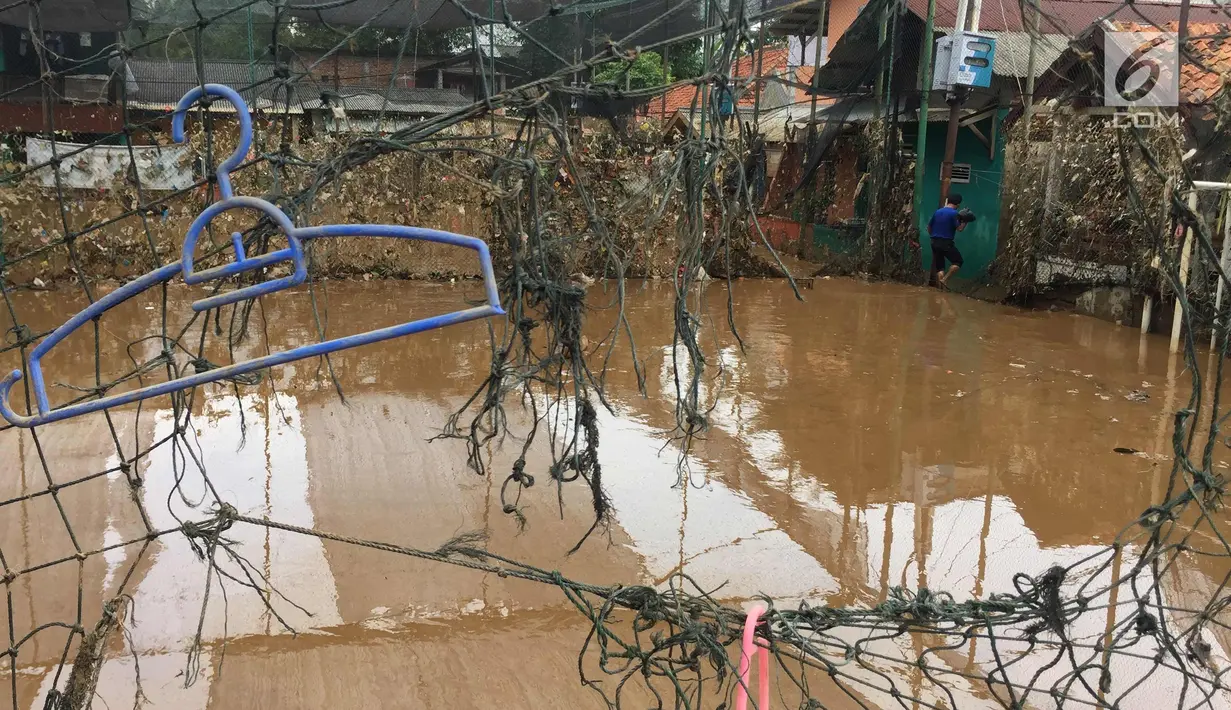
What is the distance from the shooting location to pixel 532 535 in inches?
162

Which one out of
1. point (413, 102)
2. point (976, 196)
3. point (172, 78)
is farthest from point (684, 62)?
point (172, 78)

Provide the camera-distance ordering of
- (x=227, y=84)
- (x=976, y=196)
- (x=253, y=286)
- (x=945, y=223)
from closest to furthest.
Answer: (x=253, y=286) < (x=945, y=223) < (x=976, y=196) < (x=227, y=84)

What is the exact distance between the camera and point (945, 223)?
35.2 feet

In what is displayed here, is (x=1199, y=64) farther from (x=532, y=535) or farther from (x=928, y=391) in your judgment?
Result: (x=928, y=391)

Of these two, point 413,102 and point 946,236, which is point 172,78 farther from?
point 946,236

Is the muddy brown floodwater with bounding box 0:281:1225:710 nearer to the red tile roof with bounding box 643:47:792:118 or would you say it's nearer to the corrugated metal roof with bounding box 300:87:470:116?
the corrugated metal roof with bounding box 300:87:470:116

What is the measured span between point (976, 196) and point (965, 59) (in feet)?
7.03

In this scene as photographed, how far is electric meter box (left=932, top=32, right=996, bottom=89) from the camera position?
988 centimetres

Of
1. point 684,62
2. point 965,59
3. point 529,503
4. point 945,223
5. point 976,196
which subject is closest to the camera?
point 529,503

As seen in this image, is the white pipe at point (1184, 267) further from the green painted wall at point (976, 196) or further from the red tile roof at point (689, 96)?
the red tile roof at point (689, 96)

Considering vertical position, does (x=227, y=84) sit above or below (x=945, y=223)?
above

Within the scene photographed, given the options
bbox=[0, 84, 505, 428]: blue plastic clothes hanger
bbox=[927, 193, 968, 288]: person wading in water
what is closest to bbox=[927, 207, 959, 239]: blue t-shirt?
bbox=[927, 193, 968, 288]: person wading in water

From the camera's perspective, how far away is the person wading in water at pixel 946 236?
10.7m

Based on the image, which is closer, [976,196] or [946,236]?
[946,236]
